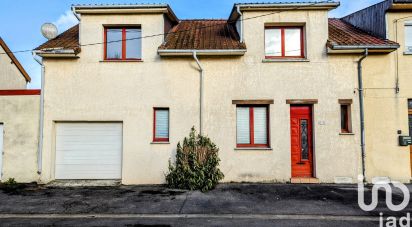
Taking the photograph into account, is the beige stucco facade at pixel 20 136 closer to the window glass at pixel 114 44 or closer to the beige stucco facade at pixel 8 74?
the window glass at pixel 114 44

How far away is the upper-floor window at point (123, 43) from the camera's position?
1088 centimetres

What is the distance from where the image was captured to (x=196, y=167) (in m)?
9.47

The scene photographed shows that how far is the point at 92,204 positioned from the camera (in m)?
7.83

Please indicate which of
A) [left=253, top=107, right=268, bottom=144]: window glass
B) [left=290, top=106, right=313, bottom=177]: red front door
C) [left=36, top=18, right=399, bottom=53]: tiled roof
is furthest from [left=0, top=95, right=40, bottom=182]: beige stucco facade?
[left=290, top=106, right=313, bottom=177]: red front door

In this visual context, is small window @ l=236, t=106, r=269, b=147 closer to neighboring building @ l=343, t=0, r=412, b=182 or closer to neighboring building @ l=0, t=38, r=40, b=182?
neighboring building @ l=343, t=0, r=412, b=182

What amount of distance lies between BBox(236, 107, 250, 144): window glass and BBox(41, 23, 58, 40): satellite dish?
7820 mm

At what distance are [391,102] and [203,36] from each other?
713 centimetres

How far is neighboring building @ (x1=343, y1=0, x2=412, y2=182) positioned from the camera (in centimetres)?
1030

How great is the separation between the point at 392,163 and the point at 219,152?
5.87 meters

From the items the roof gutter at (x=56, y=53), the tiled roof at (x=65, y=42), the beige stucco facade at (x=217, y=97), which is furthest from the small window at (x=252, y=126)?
the tiled roof at (x=65, y=42)

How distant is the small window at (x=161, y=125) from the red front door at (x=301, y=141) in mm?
4334

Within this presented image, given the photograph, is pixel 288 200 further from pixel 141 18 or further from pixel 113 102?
pixel 141 18

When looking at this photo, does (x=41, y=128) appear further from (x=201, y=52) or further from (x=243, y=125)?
(x=243, y=125)

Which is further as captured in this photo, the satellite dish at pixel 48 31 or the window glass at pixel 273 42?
the satellite dish at pixel 48 31
